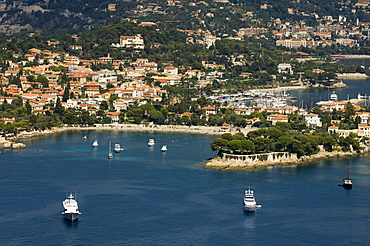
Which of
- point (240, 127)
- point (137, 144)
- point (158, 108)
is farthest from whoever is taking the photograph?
point (158, 108)

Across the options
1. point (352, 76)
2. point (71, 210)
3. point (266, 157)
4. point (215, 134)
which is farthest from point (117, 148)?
point (352, 76)

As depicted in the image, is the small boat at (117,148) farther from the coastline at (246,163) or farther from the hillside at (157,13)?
the hillside at (157,13)

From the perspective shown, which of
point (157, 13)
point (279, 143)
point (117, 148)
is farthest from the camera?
point (157, 13)

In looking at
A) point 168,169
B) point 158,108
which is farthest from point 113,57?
point 168,169

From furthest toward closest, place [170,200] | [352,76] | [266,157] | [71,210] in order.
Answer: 1. [352,76]
2. [266,157]
3. [170,200]
4. [71,210]

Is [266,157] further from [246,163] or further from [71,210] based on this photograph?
[71,210]

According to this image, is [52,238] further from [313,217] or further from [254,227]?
[313,217]

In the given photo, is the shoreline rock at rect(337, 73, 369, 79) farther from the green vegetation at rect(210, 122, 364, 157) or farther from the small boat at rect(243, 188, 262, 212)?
the small boat at rect(243, 188, 262, 212)
